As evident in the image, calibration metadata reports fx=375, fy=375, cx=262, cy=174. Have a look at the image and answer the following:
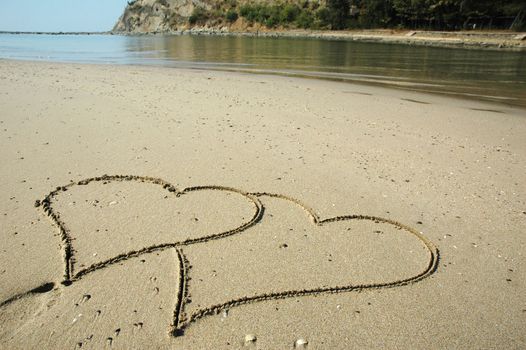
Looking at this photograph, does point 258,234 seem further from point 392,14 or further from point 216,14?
point 216,14

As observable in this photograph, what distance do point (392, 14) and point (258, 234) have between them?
2922 inches

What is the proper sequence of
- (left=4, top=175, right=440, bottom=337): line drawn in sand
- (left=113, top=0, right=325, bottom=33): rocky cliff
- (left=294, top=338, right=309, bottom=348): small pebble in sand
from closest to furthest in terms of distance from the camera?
(left=294, top=338, right=309, bottom=348): small pebble in sand < (left=4, top=175, right=440, bottom=337): line drawn in sand < (left=113, top=0, right=325, bottom=33): rocky cliff

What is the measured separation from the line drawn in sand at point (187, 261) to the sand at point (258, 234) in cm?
1

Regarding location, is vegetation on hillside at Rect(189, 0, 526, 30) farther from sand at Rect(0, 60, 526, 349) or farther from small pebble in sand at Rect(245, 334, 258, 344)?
small pebble in sand at Rect(245, 334, 258, 344)

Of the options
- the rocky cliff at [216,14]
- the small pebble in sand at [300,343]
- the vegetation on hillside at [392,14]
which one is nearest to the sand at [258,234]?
the small pebble in sand at [300,343]

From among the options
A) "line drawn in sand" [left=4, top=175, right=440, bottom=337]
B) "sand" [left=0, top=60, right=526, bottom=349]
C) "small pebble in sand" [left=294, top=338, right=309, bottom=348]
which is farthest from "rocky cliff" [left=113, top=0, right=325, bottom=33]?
"small pebble in sand" [left=294, top=338, right=309, bottom=348]

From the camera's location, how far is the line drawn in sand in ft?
8.23

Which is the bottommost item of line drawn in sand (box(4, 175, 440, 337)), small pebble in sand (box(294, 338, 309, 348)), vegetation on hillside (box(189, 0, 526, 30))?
small pebble in sand (box(294, 338, 309, 348))

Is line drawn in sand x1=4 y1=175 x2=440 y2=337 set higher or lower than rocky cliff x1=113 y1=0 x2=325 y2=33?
lower

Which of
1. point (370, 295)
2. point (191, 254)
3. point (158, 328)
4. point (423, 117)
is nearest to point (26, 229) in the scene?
point (191, 254)

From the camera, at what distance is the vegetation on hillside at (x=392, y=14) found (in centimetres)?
5281

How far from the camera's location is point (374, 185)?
14.3 feet

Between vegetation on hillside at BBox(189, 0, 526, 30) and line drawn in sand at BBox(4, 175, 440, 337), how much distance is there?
2242 inches

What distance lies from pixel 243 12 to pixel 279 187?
360ft
